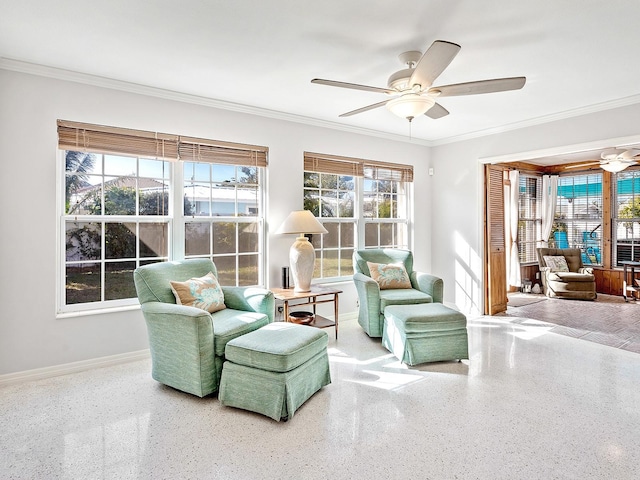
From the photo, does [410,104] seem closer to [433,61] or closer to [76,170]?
[433,61]

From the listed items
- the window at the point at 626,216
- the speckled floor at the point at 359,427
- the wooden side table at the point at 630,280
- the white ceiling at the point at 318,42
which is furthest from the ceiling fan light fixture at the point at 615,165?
the speckled floor at the point at 359,427

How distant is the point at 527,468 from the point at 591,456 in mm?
409

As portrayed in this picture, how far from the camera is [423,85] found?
2.43 meters

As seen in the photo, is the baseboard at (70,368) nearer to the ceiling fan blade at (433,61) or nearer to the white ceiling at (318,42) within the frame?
the white ceiling at (318,42)

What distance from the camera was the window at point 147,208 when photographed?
3250 millimetres

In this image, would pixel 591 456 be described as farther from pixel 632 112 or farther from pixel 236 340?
pixel 632 112

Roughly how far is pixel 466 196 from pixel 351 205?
5.34 ft

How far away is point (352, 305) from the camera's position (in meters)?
4.89

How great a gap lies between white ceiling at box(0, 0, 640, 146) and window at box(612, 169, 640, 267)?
12.7ft

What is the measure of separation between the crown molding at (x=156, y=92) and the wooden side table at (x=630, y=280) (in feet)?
15.9

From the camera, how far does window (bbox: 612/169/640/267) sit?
6.57 metres

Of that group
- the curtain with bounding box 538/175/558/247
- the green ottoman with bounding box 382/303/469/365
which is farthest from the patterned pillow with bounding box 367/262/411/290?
the curtain with bounding box 538/175/558/247

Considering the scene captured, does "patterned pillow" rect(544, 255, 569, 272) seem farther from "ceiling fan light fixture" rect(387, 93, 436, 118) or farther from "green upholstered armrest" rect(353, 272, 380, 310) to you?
"ceiling fan light fixture" rect(387, 93, 436, 118)

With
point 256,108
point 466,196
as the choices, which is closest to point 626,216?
point 466,196
